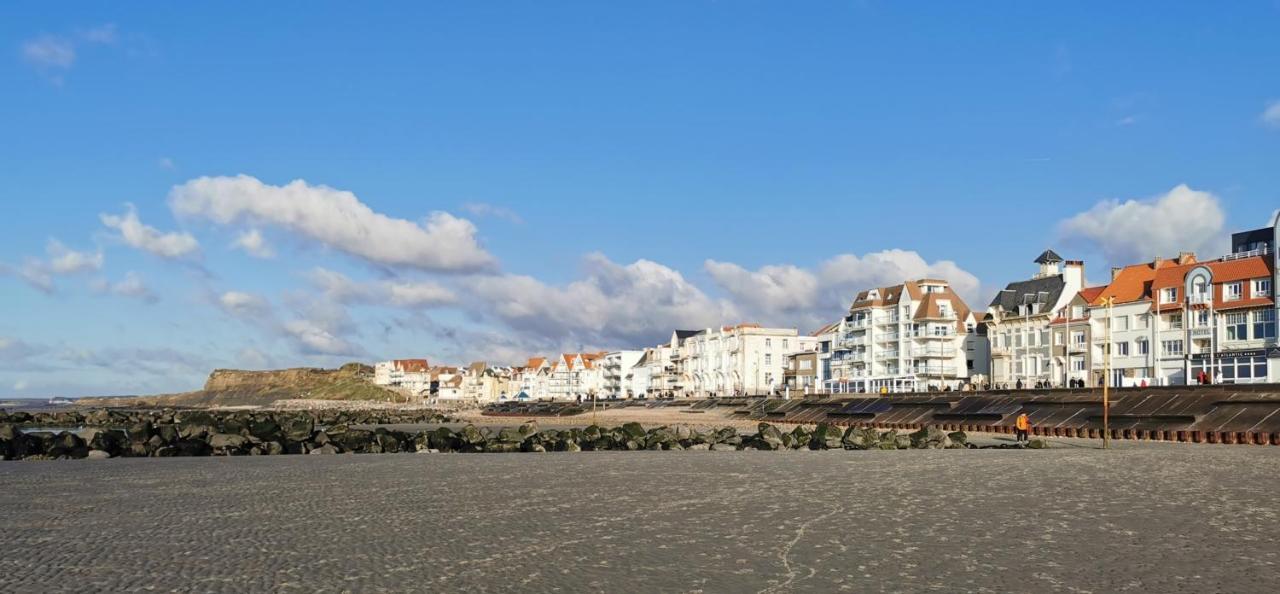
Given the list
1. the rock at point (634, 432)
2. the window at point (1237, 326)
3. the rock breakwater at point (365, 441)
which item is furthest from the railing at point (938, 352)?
the rock at point (634, 432)

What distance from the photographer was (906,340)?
372 feet

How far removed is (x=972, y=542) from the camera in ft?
50.3

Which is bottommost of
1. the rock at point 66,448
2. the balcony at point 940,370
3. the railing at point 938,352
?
the rock at point 66,448

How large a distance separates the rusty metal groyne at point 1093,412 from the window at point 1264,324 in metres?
16.8

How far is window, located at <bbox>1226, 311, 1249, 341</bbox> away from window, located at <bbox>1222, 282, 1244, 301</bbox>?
1.36 meters

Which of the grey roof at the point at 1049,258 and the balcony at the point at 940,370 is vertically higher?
the grey roof at the point at 1049,258

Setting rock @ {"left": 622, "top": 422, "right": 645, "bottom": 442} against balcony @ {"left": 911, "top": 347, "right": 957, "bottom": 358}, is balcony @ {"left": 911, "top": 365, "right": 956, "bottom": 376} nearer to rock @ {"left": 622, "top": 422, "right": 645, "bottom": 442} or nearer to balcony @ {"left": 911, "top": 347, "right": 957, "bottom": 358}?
balcony @ {"left": 911, "top": 347, "right": 957, "bottom": 358}

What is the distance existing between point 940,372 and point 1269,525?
312ft

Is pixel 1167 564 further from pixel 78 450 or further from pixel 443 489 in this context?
pixel 78 450

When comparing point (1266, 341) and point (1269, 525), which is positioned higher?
point (1266, 341)

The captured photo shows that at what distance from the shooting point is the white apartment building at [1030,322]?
96.1 metres

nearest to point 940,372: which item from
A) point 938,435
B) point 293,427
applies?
point 938,435

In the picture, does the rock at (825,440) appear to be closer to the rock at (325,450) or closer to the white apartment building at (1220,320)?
the rock at (325,450)

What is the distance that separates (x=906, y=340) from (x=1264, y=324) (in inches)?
1675
